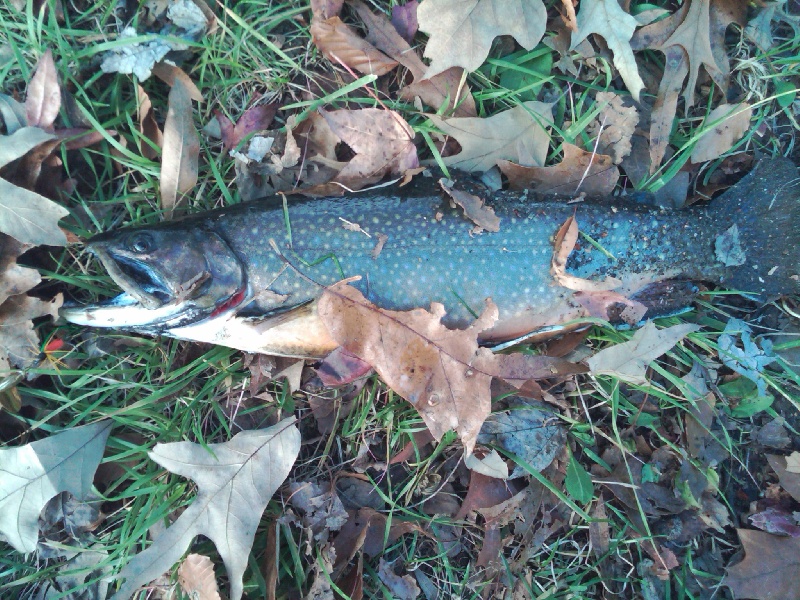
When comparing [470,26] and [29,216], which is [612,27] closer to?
[470,26]

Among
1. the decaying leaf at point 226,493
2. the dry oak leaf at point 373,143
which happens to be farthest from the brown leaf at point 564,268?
the decaying leaf at point 226,493

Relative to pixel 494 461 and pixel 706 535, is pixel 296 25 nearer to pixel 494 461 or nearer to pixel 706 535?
pixel 494 461

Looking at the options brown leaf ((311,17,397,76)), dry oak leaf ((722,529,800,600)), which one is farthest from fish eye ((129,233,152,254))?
dry oak leaf ((722,529,800,600))

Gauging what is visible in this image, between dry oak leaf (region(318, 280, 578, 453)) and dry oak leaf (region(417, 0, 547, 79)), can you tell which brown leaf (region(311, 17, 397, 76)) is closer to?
dry oak leaf (region(417, 0, 547, 79))

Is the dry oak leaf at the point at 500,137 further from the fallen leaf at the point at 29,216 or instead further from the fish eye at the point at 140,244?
the fallen leaf at the point at 29,216

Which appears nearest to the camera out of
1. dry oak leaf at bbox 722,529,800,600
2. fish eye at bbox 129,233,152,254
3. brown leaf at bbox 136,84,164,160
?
fish eye at bbox 129,233,152,254

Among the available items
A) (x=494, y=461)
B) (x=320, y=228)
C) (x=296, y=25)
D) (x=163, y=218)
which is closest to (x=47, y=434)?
(x=163, y=218)
